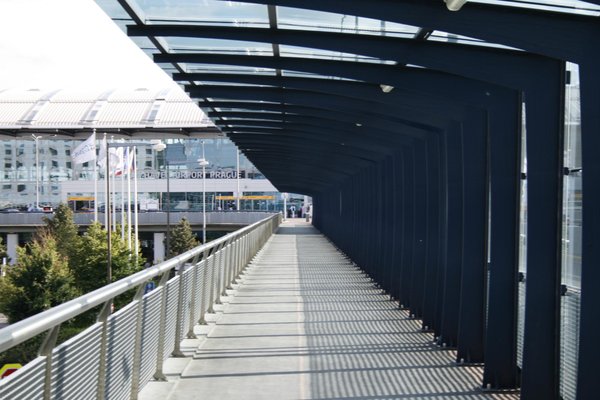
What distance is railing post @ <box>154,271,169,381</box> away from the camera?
6309 mm

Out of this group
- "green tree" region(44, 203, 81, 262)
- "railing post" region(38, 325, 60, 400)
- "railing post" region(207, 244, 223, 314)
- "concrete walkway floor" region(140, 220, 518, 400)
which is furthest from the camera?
"green tree" region(44, 203, 81, 262)

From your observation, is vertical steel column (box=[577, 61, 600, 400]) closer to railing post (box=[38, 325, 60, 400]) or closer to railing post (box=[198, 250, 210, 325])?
railing post (box=[38, 325, 60, 400])

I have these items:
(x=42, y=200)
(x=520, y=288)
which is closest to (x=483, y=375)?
(x=520, y=288)

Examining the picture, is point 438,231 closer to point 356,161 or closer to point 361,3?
point 361,3

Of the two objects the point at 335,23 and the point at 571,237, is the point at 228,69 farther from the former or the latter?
the point at 571,237

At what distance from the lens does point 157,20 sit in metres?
7.68

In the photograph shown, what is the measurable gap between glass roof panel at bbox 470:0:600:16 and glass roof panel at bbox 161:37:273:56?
3.51m

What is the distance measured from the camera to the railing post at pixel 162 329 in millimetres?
6309

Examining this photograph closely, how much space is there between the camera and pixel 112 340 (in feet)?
14.9

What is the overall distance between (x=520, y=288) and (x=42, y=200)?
97.3 meters

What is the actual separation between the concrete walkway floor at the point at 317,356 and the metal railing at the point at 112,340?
391 mm

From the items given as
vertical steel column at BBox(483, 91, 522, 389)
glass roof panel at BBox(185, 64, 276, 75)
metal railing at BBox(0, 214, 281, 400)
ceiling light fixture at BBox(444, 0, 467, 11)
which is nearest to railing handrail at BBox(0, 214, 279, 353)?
metal railing at BBox(0, 214, 281, 400)

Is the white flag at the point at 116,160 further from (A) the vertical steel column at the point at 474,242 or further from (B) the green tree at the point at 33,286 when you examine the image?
(A) the vertical steel column at the point at 474,242

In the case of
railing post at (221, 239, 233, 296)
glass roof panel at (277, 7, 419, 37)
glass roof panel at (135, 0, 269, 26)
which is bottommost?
railing post at (221, 239, 233, 296)
